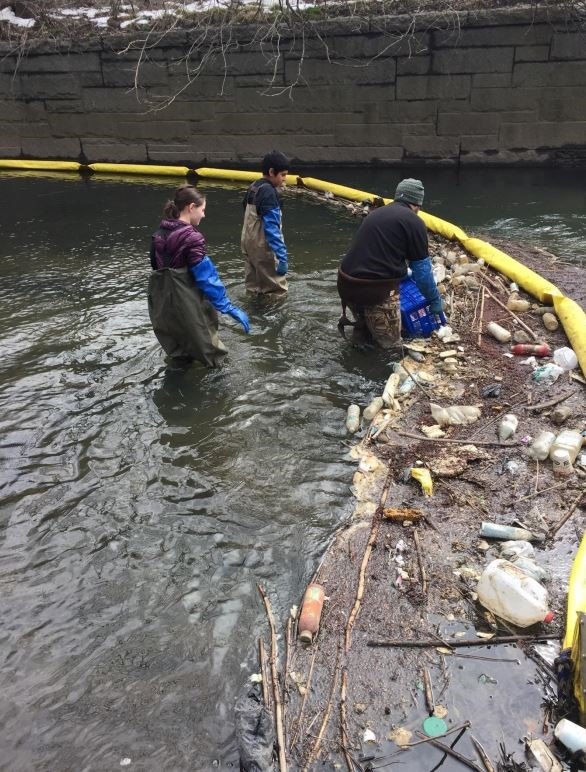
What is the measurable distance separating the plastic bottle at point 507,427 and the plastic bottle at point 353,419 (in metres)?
0.98

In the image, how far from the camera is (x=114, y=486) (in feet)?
12.3

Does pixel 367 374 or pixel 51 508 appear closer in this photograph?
pixel 51 508

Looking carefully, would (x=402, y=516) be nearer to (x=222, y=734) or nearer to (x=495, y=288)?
(x=222, y=734)

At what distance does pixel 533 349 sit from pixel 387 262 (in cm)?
143

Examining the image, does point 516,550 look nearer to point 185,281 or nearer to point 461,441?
point 461,441

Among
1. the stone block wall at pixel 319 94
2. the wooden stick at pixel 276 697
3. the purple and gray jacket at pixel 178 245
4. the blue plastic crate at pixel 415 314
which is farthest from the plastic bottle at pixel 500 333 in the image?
the stone block wall at pixel 319 94

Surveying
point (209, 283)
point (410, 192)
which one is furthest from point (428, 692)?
point (410, 192)

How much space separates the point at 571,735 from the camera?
2.10 m

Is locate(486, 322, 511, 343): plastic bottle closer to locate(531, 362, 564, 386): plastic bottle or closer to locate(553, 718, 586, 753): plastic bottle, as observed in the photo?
locate(531, 362, 564, 386): plastic bottle

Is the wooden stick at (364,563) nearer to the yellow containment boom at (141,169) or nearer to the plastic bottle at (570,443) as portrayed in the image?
the plastic bottle at (570,443)

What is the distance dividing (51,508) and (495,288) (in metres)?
4.86

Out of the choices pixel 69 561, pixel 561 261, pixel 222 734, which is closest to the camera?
pixel 222 734

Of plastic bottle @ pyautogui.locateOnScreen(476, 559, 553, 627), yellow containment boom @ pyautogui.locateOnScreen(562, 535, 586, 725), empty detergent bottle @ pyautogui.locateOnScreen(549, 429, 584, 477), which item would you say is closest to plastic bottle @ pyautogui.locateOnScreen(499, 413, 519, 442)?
empty detergent bottle @ pyautogui.locateOnScreen(549, 429, 584, 477)

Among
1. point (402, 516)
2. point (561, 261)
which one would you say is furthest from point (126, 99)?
point (402, 516)
